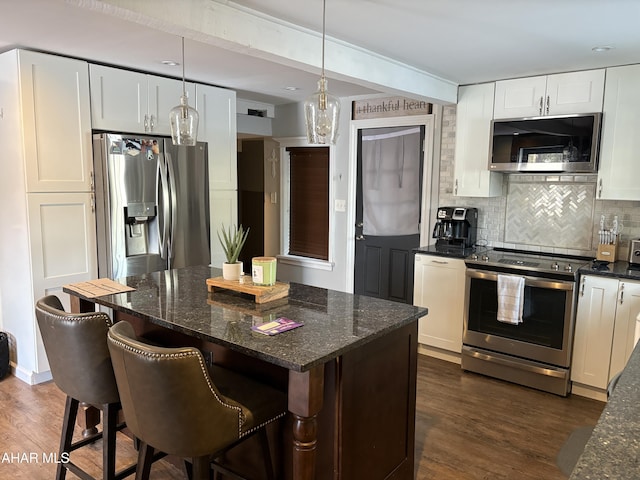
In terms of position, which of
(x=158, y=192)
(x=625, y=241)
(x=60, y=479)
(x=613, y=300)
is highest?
(x=158, y=192)

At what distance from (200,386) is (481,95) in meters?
3.46

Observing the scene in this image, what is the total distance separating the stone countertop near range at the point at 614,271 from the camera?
3.23m

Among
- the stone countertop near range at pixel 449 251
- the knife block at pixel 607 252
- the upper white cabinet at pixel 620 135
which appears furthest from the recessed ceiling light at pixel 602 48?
the stone countertop near range at pixel 449 251

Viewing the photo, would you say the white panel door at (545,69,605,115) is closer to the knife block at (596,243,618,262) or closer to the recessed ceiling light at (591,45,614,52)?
the recessed ceiling light at (591,45,614,52)

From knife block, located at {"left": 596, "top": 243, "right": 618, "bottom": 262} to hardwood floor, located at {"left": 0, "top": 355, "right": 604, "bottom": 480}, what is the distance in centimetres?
105

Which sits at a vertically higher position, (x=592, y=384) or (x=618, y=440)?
(x=618, y=440)

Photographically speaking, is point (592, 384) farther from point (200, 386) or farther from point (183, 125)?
point (183, 125)

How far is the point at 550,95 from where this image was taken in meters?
3.76

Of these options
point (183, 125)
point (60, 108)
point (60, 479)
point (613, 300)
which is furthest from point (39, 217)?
point (613, 300)

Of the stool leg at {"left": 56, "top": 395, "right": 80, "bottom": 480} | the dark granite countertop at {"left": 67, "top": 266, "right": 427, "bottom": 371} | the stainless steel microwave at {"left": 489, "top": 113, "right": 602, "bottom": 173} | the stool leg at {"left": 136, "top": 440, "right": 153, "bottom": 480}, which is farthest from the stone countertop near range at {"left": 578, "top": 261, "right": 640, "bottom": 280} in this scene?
the stool leg at {"left": 56, "top": 395, "right": 80, "bottom": 480}

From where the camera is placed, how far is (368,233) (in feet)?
16.6

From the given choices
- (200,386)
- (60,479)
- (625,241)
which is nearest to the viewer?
(200,386)

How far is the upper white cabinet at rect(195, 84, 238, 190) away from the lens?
14.3 ft

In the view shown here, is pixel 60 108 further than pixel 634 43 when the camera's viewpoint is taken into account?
Yes
